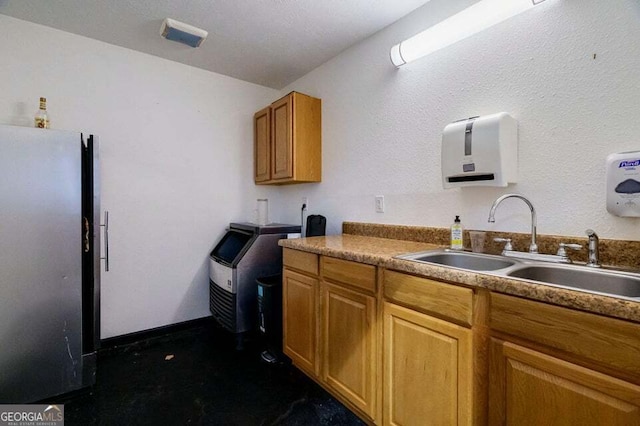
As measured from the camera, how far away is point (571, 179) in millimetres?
1338

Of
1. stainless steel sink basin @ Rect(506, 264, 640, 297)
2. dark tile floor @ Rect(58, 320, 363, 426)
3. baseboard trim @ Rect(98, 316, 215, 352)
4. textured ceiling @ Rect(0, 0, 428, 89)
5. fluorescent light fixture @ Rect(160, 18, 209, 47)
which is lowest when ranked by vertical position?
dark tile floor @ Rect(58, 320, 363, 426)

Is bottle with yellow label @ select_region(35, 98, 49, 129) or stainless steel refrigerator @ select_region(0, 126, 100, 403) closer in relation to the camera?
stainless steel refrigerator @ select_region(0, 126, 100, 403)

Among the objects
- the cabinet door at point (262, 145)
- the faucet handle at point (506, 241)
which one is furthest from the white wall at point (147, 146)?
the faucet handle at point (506, 241)

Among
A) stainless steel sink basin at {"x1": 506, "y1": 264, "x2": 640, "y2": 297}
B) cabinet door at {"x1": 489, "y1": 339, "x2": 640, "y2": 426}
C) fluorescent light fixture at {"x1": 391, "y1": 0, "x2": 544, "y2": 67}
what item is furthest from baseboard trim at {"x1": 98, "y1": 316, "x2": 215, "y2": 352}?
fluorescent light fixture at {"x1": 391, "y1": 0, "x2": 544, "y2": 67}

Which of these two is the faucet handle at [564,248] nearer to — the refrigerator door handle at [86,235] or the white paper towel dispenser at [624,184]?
the white paper towel dispenser at [624,184]

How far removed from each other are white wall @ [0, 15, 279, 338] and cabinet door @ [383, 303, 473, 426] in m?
2.12

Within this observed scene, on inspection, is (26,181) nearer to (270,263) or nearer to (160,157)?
(160,157)

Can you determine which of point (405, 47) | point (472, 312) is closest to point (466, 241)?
point (472, 312)

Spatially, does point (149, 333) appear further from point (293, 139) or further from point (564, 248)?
point (564, 248)

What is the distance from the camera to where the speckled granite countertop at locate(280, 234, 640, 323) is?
0.80 m

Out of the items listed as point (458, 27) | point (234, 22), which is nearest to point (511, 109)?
point (458, 27)

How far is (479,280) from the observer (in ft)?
3.50

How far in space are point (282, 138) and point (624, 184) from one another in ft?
7.37

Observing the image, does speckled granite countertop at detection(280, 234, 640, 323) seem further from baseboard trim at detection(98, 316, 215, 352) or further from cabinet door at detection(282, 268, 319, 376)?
baseboard trim at detection(98, 316, 215, 352)
